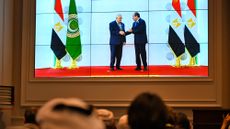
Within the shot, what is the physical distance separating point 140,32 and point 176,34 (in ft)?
2.23

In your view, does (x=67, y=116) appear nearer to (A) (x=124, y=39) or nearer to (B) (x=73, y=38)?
(A) (x=124, y=39)

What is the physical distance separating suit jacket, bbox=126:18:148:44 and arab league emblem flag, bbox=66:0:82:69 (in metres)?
0.99

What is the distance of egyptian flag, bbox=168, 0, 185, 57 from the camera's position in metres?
8.45

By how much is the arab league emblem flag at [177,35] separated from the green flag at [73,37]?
1.77 metres

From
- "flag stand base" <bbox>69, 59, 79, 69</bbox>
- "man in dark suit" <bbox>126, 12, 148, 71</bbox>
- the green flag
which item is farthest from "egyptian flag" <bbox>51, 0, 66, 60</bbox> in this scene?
"man in dark suit" <bbox>126, 12, 148, 71</bbox>

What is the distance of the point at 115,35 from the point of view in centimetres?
866

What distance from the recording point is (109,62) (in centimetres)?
860

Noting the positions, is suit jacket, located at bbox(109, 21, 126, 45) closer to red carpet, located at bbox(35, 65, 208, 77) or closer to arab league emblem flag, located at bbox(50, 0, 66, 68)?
red carpet, located at bbox(35, 65, 208, 77)

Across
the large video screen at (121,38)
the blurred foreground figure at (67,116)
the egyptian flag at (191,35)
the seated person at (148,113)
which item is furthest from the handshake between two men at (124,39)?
the blurred foreground figure at (67,116)

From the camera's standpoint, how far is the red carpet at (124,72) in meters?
8.34

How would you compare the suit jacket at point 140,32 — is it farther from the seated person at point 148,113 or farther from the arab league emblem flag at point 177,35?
the seated person at point 148,113

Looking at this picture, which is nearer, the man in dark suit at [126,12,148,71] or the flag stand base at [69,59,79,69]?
the man in dark suit at [126,12,148,71]

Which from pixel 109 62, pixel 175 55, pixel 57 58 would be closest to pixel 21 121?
pixel 57 58

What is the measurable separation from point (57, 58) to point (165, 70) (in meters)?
2.12
